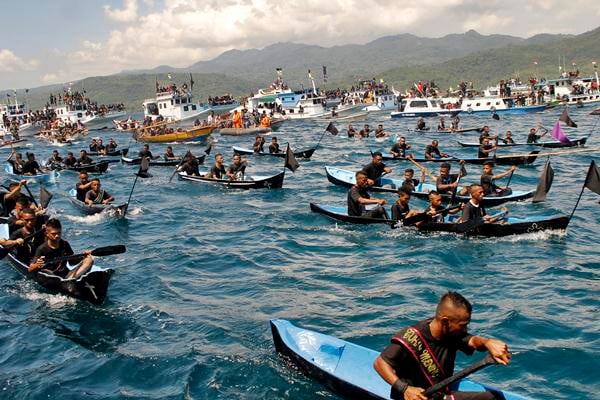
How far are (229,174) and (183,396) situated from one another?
16.9 m

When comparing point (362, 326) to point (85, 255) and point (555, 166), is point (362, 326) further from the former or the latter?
point (555, 166)

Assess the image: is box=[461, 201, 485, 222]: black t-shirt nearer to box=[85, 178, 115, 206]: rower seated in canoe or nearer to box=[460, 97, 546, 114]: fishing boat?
box=[85, 178, 115, 206]: rower seated in canoe

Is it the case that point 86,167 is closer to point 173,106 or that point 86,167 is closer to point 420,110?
point 173,106

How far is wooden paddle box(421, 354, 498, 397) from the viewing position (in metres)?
5.37

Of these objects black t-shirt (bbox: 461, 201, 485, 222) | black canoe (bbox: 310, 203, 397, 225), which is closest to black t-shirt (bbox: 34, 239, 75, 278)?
black canoe (bbox: 310, 203, 397, 225)

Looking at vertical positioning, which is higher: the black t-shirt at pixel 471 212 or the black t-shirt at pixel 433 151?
the black t-shirt at pixel 433 151

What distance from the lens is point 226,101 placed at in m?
77.8

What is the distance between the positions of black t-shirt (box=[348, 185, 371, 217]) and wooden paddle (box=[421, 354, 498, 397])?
11832mm

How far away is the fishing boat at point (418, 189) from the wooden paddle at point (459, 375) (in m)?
12.2

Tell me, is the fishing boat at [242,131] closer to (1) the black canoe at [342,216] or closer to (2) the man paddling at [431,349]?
(1) the black canoe at [342,216]

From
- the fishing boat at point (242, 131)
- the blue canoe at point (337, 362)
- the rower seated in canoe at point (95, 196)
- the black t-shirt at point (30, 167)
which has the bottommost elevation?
the blue canoe at point (337, 362)

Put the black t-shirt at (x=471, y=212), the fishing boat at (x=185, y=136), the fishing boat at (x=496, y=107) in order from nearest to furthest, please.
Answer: the black t-shirt at (x=471, y=212), the fishing boat at (x=185, y=136), the fishing boat at (x=496, y=107)

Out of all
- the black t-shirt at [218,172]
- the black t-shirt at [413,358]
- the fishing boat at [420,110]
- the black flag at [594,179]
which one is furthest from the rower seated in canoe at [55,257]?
the fishing boat at [420,110]

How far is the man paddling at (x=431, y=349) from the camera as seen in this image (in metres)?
5.38
